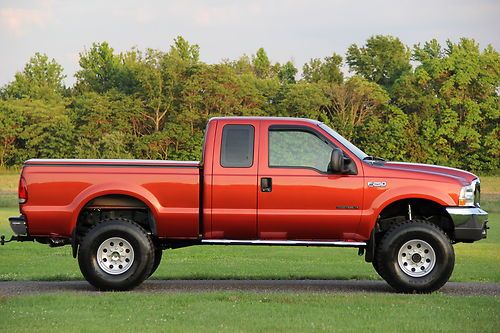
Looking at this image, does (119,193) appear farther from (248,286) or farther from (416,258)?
(416,258)

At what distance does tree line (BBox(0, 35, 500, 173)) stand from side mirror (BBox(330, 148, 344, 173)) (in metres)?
80.5

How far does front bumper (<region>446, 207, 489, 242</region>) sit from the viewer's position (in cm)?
1377

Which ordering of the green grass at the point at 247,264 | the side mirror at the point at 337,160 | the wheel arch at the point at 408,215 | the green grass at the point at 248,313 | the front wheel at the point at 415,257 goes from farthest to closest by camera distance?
1. the green grass at the point at 247,264
2. the wheel arch at the point at 408,215
3. the front wheel at the point at 415,257
4. the side mirror at the point at 337,160
5. the green grass at the point at 248,313

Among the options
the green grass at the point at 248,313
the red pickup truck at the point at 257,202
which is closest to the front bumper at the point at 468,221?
the red pickup truck at the point at 257,202

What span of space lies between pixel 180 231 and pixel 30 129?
87.7 meters

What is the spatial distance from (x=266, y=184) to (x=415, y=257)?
6.88 feet

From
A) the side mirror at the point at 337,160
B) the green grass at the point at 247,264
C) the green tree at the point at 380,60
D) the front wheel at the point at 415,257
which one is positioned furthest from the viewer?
the green tree at the point at 380,60

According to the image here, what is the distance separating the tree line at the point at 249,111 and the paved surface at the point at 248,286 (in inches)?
3087

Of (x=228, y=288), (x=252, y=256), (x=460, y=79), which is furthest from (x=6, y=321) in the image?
(x=460, y=79)

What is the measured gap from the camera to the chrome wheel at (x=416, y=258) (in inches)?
542

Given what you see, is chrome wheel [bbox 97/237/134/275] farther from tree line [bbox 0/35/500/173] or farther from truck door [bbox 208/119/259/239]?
tree line [bbox 0/35/500/173]

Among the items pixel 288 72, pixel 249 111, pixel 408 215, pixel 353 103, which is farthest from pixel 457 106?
pixel 408 215

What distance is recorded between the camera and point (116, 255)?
13.9 meters

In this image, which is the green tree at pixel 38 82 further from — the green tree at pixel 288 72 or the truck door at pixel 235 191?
the truck door at pixel 235 191
